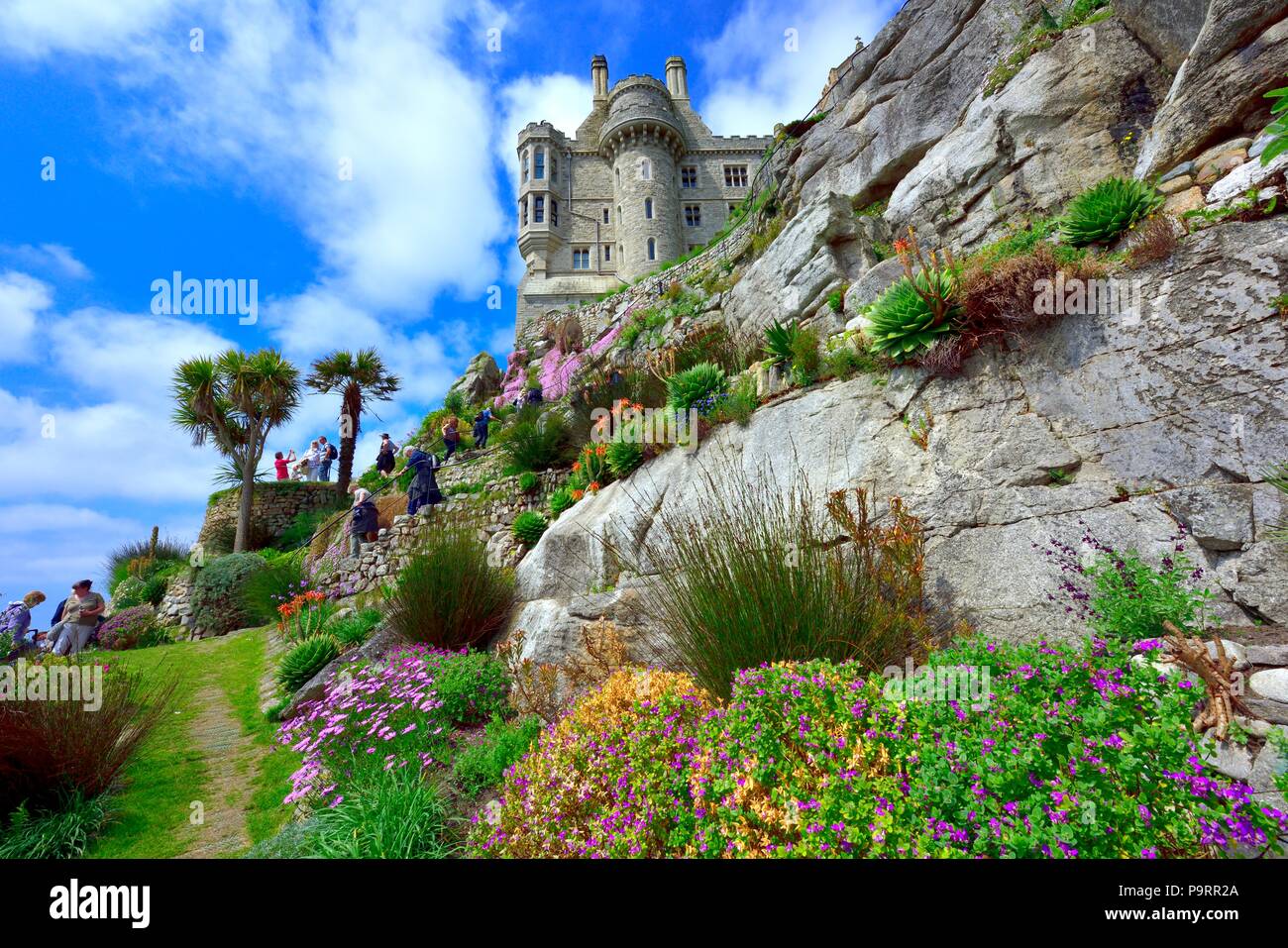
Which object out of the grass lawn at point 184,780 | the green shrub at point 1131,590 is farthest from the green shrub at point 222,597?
the green shrub at point 1131,590

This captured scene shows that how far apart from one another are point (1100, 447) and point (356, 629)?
31.0 feet

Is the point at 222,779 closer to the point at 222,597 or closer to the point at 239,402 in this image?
the point at 222,597

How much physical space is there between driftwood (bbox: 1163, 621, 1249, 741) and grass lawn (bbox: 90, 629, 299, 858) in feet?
19.8

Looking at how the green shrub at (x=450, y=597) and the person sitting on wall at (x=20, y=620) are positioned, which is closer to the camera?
the green shrub at (x=450, y=597)

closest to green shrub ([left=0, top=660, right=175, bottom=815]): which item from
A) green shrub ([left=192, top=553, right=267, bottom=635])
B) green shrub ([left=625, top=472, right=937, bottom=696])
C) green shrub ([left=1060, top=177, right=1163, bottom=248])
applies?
green shrub ([left=625, top=472, right=937, bottom=696])

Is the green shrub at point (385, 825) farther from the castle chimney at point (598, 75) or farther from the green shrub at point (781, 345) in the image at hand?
the castle chimney at point (598, 75)

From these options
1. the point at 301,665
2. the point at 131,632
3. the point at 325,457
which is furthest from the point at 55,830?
the point at 325,457

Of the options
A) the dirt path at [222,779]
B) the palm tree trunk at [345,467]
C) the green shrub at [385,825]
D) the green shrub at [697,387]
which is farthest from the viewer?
the palm tree trunk at [345,467]

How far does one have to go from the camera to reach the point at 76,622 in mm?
9508

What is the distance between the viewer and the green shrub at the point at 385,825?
120 inches

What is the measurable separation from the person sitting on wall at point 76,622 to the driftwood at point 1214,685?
1470 cm

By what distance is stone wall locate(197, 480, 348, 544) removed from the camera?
19.3 meters
